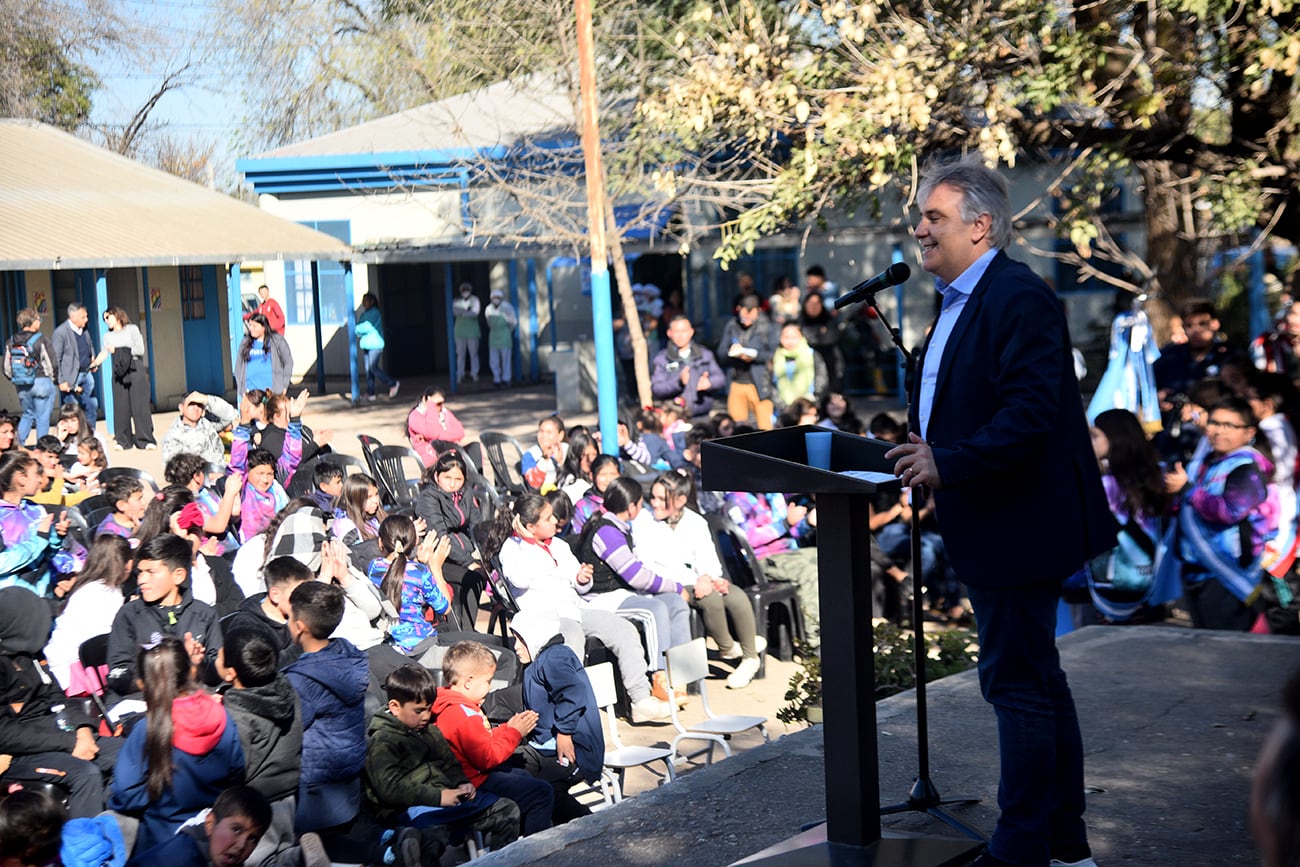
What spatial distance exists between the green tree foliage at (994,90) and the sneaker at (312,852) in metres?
5.93

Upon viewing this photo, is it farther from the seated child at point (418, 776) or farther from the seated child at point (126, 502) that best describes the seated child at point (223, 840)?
the seated child at point (126, 502)

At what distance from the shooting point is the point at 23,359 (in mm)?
15148

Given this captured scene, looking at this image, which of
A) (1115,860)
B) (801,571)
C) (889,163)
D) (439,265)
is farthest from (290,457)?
(439,265)

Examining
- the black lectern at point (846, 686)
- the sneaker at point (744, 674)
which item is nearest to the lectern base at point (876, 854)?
→ the black lectern at point (846, 686)

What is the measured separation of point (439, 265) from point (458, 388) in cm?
456

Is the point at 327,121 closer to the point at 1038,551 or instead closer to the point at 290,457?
the point at 290,457

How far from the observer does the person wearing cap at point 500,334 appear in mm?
23406

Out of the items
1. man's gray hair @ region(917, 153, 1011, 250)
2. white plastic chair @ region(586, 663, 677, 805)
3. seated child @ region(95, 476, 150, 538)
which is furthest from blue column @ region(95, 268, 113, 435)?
man's gray hair @ region(917, 153, 1011, 250)

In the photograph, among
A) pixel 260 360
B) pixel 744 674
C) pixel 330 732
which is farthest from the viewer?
pixel 260 360

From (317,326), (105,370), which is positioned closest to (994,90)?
(105,370)

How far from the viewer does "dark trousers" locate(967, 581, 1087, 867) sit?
319 centimetres

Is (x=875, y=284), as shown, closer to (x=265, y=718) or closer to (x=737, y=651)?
(x=265, y=718)

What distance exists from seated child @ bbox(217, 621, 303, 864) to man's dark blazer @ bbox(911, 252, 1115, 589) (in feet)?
9.26

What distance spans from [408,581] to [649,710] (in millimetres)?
1402
